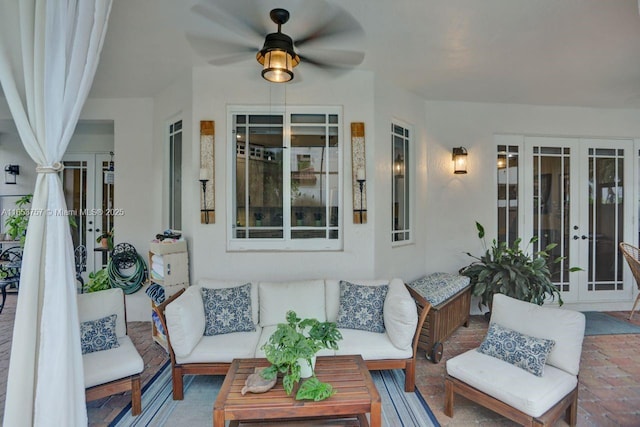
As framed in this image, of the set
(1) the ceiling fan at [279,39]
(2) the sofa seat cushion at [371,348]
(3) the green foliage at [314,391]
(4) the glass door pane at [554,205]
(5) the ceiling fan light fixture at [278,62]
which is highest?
(1) the ceiling fan at [279,39]

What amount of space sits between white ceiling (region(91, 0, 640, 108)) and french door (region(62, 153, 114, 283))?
4.87 feet

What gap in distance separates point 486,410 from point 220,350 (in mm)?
2144

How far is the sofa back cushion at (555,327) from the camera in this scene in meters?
2.14

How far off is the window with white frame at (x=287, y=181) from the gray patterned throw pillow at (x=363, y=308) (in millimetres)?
716

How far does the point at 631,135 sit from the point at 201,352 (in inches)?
259

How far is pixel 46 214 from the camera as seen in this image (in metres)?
1.69

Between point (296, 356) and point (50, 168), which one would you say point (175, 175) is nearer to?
point (50, 168)

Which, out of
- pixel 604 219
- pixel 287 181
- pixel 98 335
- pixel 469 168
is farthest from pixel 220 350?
pixel 604 219

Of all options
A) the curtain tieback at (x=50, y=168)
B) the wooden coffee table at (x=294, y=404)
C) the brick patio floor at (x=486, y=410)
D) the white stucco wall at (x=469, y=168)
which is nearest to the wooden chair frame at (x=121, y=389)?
the brick patio floor at (x=486, y=410)

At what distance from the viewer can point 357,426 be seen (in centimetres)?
189

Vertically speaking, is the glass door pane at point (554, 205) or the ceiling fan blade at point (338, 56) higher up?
the ceiling fan blade at point (338, 56)

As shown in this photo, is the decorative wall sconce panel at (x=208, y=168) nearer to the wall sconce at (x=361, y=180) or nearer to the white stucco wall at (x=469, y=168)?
the wall sconce at (x=361, y=180)

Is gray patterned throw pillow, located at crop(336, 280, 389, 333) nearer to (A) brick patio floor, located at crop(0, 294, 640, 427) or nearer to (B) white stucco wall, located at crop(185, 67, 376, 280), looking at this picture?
(B) white stucco wall, located at crop(185, 67, 376, 280)

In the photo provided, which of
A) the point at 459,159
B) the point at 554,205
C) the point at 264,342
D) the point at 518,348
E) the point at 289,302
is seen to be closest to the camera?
the point at 518,348
